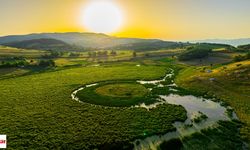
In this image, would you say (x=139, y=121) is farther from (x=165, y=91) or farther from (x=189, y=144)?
(x=165, y=91)

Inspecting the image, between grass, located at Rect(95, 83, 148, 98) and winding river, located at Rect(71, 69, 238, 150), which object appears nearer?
winding river, located at Rect(71, 69, 238, 150)

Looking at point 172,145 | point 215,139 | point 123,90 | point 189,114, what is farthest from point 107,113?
point 123,90

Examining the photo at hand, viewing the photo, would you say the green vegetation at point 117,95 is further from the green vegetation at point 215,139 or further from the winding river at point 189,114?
the green vegetation at point 215,139

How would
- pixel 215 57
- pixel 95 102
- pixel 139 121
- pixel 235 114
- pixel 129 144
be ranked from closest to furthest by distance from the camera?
pixel 129 144 < pixel 139 121 < pixel 235 114 < pixel 95 102 < pixel 215 57

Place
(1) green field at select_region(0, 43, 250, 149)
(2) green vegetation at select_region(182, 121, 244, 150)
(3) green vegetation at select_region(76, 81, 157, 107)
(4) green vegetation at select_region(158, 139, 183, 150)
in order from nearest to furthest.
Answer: (4) green vegetation at select_region(158, 139, 183, 150) → (2) green vegetation at select_region(182, 121, 244, 150) → (1) green field at select_region(0, 43, 250, 149) → (3) green vegetation at select_region(76, 81, 157, 107)

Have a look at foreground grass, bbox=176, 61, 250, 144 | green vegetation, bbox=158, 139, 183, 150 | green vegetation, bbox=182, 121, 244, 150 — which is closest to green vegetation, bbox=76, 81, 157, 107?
foreground grass, bbox=176, 61, 250, 144

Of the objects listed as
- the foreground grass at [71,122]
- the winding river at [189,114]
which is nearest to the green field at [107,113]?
the foreground grass at [71,122]

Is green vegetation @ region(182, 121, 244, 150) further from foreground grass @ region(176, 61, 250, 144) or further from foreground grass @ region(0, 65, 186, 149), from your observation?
foreground grass @ region(176, 61, 250, 144)

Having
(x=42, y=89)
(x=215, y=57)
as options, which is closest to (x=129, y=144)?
(x=42, y=89)
